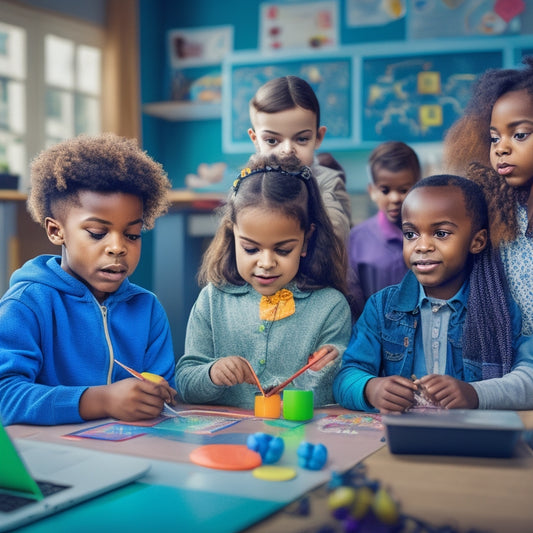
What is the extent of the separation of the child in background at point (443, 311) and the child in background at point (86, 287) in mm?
414

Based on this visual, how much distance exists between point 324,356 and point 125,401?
0.40 metres

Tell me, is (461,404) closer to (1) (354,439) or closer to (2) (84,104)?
(1) (354,439)

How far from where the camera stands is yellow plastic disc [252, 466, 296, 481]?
792 millimetres

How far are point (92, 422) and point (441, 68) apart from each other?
404cm

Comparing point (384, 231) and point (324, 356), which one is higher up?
point (384, 231)

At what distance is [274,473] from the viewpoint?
81cm

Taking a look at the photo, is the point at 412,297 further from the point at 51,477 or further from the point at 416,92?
the point at 416,92

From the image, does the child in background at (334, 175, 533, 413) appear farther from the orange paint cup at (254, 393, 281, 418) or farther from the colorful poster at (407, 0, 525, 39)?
the colorful poster at (407, 0, 525, 39)

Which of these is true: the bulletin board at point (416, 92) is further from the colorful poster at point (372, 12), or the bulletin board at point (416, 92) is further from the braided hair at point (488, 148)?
the braided hair at point (488, 148)

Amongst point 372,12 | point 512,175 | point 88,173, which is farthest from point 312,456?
point 372,12

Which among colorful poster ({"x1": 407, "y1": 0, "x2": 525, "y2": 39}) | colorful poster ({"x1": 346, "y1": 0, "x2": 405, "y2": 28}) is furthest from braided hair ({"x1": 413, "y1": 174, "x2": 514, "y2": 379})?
colorful poster ({"x1": 346, "y1": 0, "x2": 405, "y2": 28})

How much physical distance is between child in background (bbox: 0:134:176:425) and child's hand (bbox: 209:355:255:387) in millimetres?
123

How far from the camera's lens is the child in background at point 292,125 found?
1974 millimetres

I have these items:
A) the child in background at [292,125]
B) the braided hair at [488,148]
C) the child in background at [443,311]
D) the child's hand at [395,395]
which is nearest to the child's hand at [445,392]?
the child's hand at [395,395]
